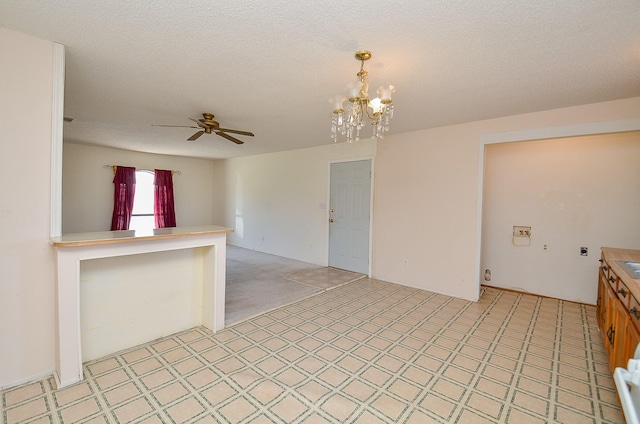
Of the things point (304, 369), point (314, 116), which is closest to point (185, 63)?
point (314, 116)

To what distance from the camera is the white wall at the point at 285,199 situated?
212 inches

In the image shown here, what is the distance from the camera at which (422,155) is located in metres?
4.08

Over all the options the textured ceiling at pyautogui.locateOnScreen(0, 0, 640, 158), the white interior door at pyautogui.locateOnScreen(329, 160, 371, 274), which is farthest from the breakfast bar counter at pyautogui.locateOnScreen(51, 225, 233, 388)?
the white interior door at pyautogui.locateOnScreen(329, 160, 371, 274)

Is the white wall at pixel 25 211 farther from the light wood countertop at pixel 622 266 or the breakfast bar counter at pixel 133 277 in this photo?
the light wood countertop at pixel 622 266

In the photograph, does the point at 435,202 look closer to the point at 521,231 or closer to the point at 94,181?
the point at 521,231

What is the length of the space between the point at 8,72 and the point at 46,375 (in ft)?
6.78

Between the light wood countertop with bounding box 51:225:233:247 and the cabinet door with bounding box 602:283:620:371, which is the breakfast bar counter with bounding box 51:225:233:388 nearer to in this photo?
the light wood countertop with bounding box 51:225:233:247

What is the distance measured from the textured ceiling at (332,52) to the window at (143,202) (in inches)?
144

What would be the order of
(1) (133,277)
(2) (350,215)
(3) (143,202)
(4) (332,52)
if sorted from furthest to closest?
(3) (143,202) < (2) (350,215) < (1) (133,277) < (4) (332,52)

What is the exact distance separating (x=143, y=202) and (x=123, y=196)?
21.2 inches

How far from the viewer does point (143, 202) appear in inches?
269

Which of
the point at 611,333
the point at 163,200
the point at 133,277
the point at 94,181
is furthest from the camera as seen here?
the point at 163,200

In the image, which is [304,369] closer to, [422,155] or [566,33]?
[566,33]

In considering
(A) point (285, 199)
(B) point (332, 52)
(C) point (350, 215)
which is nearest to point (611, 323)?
(B) point (332, 52)
